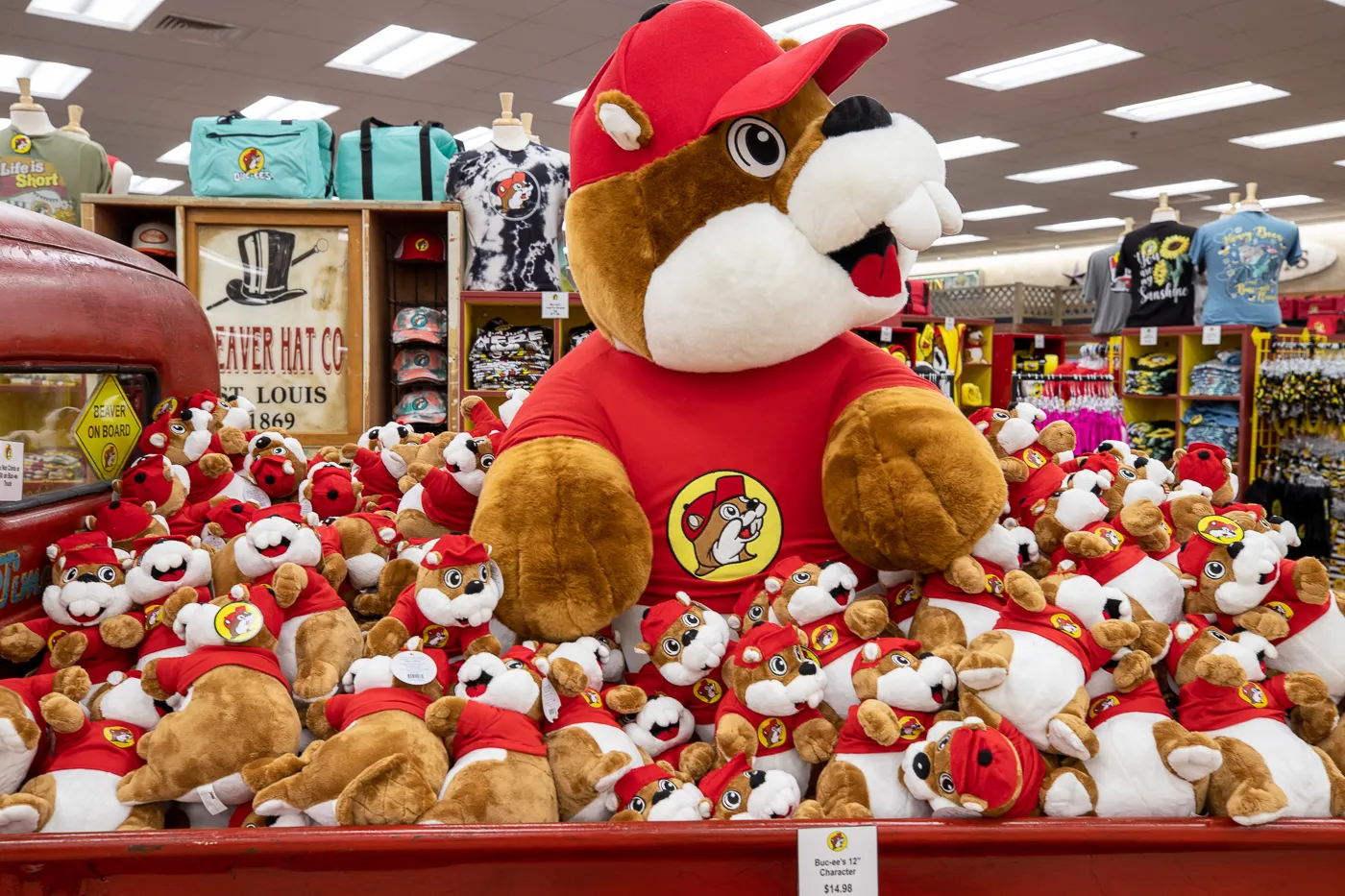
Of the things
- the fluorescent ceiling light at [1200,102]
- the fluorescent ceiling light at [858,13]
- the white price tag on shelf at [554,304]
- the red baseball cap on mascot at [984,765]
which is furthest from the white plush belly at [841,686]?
the fluorescent ceiling light at [1200,102]

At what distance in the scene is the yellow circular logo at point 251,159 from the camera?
393 centimetres

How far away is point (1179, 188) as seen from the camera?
12016mm

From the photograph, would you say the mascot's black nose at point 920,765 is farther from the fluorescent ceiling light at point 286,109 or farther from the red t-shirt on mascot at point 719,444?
the fluorescent ceiling light at point 286,109

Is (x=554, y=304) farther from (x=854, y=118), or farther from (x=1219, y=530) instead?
(x=1219, y=530)

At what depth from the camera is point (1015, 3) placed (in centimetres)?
641

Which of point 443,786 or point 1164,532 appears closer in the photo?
point 443,786

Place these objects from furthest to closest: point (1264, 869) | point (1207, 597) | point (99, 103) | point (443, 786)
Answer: point (99, 103), point (1207, 597), point (443, 786), point (1264, 869)

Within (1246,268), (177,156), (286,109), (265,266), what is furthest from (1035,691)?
(177,156)

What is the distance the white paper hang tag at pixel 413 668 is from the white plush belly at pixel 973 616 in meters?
0.67

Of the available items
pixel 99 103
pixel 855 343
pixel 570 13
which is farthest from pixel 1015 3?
pixel 99 103

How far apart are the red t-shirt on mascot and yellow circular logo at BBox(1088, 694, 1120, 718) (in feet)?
1.34

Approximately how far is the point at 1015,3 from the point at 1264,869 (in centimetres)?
659

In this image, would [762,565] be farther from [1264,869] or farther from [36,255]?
[36,255]

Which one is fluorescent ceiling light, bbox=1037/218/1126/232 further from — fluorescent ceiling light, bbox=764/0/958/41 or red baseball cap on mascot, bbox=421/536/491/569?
red baseball cap on mascot, bbox=421/536/491/569
